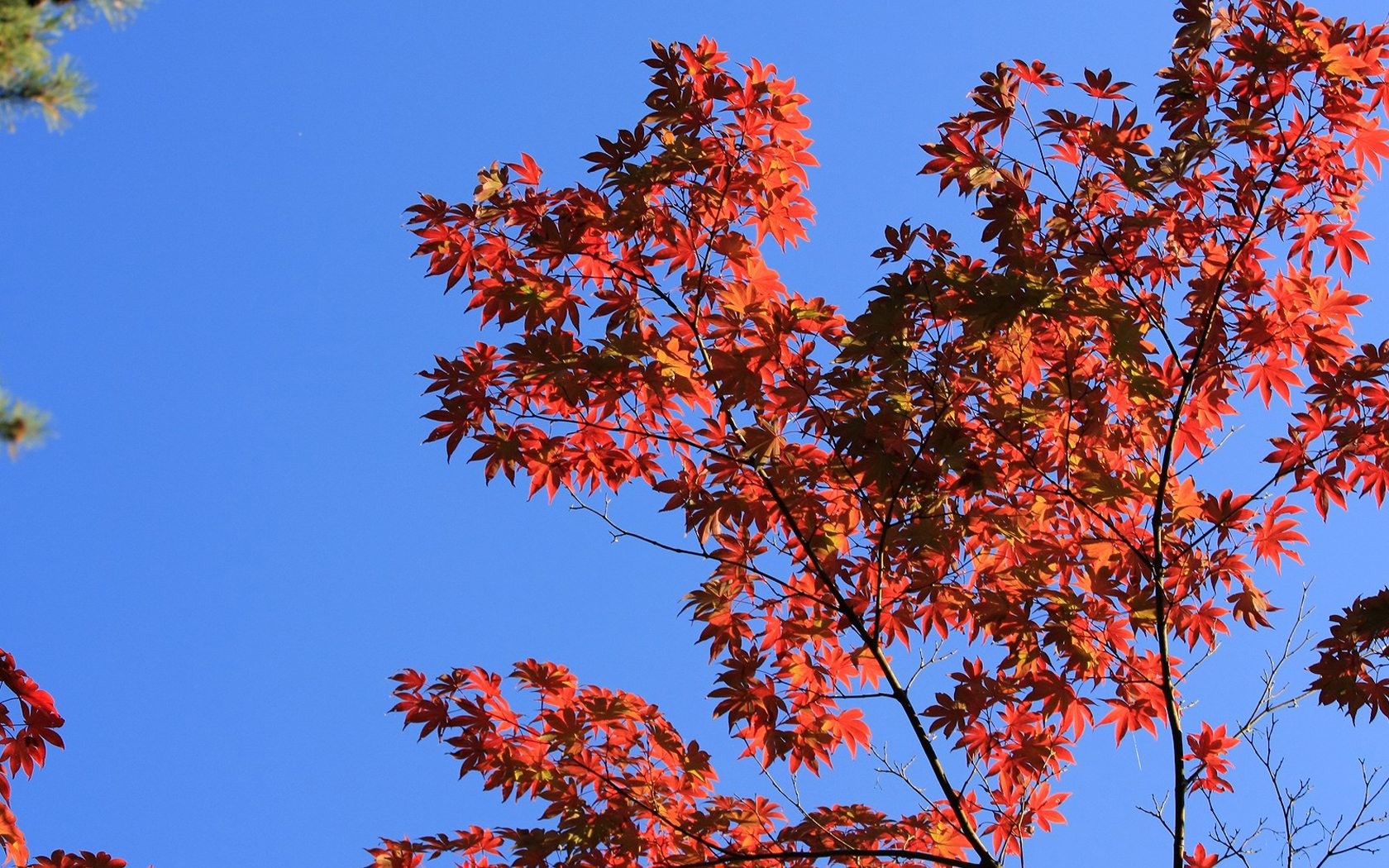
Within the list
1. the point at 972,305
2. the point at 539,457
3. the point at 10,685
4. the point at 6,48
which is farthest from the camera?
the point at 539,457

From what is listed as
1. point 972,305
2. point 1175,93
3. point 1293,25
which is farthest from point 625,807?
point 1293,25

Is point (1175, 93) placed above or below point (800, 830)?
above

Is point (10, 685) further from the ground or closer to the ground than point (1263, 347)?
closer to the ground

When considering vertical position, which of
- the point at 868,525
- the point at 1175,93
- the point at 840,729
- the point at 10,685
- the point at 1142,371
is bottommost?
the point at 10,685

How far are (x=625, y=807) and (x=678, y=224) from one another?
223cm

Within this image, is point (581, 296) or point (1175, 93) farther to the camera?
point (581, 296)

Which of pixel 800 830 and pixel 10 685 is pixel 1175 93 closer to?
pixel 800 830

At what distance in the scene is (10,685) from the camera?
15.6ft

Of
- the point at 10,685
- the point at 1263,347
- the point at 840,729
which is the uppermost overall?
the point at 1263,347

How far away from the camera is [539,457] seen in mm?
5113

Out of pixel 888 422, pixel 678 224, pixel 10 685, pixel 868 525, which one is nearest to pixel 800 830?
pixel 868 525

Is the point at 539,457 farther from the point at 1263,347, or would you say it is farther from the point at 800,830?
the point at 1263,347

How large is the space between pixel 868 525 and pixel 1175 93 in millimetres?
1939

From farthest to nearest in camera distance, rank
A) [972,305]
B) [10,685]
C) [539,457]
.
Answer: [539,457] → [10,685] → [972,305]
